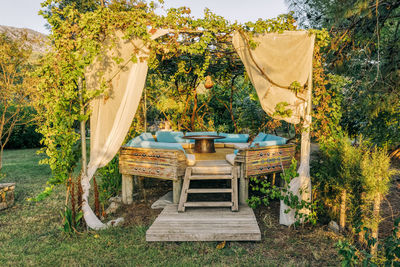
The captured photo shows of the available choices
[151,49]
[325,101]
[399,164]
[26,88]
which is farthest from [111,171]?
[399,164]

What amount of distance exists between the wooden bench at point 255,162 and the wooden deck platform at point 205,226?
54cm

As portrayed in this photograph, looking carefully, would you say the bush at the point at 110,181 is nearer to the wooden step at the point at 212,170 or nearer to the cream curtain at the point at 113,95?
the cream curtain at the point at 113,95

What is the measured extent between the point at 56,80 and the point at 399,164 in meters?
8.37

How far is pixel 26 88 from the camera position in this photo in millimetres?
5867

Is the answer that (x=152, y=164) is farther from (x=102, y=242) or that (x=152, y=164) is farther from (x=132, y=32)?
(x=132, y=32)

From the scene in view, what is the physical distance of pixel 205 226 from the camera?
3732mm

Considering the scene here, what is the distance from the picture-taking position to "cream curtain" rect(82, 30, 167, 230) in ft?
13.5

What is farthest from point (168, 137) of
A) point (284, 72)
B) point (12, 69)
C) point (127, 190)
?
point (284, 72)

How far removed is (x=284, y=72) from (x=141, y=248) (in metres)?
3.31

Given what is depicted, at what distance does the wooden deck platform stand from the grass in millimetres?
107

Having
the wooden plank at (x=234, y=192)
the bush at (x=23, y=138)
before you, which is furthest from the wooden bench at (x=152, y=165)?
the bush at (x=23, y=138)

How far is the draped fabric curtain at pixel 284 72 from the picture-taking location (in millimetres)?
4156

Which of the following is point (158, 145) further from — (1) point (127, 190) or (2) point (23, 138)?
(2) point (23, 138)

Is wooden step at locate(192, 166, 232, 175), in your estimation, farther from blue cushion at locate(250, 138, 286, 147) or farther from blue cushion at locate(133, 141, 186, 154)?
blue cushion at locate(250, 138, 286, 147)
